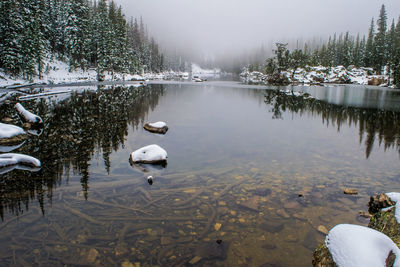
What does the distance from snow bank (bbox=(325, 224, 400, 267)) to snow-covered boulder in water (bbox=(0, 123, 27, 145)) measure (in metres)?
15.5

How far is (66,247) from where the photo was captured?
Answer: 545cm

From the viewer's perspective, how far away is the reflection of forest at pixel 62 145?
7852mm

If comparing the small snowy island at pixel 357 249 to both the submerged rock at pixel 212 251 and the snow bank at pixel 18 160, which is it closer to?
the submerged rock at pixel 212 251

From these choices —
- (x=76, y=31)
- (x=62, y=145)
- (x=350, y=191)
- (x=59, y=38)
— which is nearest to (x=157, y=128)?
(x=62, y=145)

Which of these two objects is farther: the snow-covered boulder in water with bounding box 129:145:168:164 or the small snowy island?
the snow-covered boulder in water with bounding box 129:145:168:164

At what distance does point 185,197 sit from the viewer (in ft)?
25.8

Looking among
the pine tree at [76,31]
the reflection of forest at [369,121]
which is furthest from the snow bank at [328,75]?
the pine tree at [76,31]

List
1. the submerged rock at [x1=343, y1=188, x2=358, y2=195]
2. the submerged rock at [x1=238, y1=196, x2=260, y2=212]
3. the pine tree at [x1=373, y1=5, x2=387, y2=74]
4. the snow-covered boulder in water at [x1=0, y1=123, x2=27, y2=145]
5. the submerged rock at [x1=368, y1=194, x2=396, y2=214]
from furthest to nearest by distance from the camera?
the pine tree at [x1=373, y1=5, x2=387, y2=74], the snow-covered boulder in water at [x1=0, y1=123, x2=27, y2=145], the submerged rock at [x1=343, y1=188, x2=358, y2=195], the submerged rock at [x1=238, y1=196, x2=260, y2=212], the submerged rock at [x1=368, y1=194, x2=396, y2=214]

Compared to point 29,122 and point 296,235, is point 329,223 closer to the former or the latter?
point 296,235

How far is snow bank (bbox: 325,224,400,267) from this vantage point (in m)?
3.71

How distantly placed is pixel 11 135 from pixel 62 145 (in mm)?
3238

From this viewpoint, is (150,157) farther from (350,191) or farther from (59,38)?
(59,38)

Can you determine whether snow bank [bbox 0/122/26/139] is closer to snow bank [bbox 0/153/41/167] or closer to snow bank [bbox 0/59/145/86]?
snow bank [bbox 0/153/41/167]

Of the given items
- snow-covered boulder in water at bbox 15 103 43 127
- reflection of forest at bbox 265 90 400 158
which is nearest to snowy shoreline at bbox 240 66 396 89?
reflection of forest at bbox 265 90 400 158
